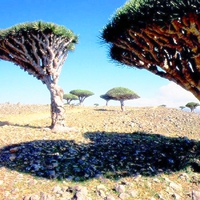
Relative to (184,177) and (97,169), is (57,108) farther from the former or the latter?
(184,177)

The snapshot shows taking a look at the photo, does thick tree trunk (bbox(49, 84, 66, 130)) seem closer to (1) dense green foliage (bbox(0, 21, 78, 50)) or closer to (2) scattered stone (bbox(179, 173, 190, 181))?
(1) dense green foliage (bbox(0, 21, 78, 50))

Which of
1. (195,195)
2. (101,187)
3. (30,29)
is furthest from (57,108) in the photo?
(195,195)

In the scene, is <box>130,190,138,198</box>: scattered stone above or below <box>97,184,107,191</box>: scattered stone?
below

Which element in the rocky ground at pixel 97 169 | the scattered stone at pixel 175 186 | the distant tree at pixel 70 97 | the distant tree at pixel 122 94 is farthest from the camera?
the distant tree at pixel 70 97

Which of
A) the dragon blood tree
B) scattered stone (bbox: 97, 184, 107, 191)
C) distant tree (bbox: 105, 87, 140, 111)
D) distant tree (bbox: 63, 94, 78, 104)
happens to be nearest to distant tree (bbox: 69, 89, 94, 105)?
distant tree (bbox: 63, 94, 78, 104)

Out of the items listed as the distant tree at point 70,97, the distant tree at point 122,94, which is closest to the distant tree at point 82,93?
the distant tree at point 70,97

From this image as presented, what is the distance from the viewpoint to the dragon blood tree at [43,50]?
1294cm

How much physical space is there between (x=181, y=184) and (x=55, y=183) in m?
3.50

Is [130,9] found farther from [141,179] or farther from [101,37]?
[141,179]

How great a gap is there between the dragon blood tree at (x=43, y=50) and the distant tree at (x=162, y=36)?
5.59m

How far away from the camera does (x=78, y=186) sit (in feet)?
18.8

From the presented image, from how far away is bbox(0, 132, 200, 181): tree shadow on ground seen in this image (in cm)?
668

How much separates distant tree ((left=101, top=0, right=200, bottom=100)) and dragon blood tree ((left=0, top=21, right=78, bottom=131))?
220 inches

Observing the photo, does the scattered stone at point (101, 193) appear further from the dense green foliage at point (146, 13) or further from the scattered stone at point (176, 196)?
the dense green foliage at point (146, 13)
